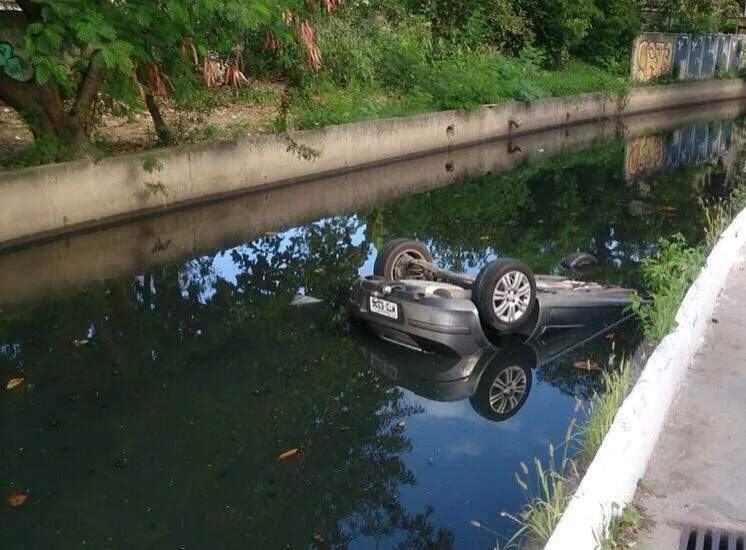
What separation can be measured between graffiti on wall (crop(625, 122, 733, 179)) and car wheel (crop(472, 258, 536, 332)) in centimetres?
1141

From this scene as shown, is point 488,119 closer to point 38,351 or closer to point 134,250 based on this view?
point 134,250

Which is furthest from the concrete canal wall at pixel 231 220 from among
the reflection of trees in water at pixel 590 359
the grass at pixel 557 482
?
the grass at pixel 557 482

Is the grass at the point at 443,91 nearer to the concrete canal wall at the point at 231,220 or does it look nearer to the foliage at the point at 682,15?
the concrete canal wall at the point at 231,220

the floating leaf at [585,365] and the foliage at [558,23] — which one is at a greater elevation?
the foliage at [558,23]

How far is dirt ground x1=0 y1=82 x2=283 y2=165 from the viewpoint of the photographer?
14328mm

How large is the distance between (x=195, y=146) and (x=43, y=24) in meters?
3.55

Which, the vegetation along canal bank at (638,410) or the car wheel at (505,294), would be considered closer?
the vegetation along canal bank at (638,410)

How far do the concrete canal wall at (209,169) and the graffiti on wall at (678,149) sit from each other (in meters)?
3.77

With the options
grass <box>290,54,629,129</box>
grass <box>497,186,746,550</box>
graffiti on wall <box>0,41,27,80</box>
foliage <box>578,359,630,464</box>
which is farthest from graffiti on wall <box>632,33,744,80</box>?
foliage <box>578,359,630,464</box>

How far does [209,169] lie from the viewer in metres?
14.5

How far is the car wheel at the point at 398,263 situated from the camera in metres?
8.45

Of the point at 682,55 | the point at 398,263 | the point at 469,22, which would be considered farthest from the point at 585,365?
the point at 682,55

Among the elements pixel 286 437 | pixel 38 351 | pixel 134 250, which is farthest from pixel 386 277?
pixel 134 250

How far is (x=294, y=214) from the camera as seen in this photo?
1384 centimetres
